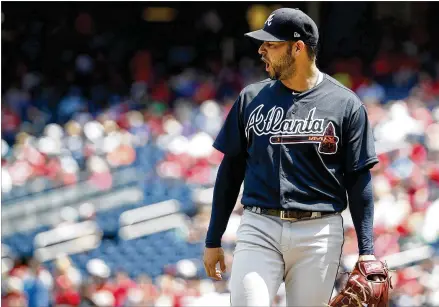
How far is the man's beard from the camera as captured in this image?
3.32 m

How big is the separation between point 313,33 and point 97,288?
4.23 m

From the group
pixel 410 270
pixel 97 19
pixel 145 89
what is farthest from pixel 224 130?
pixel 97 19

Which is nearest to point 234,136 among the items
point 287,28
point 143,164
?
point 287,28

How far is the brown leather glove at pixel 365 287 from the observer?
325 cm

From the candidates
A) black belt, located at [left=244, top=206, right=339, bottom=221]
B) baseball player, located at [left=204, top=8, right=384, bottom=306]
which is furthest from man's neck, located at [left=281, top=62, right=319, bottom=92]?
black belt, located at [left=244, top=206, right=339, bottom=221]

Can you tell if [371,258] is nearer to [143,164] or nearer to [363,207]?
[363,207]

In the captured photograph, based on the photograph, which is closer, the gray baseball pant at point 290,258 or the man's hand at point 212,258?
the gray baseball pant at point 290,258

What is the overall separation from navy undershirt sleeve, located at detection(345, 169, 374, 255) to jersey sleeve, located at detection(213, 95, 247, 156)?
1.39 ft

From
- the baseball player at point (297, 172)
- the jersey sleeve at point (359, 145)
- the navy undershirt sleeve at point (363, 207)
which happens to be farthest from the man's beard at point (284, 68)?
the navy undershirt sleeve at point (363, 207)

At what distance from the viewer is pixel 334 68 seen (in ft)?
29.8

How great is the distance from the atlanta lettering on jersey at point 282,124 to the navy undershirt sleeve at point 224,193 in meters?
0.18

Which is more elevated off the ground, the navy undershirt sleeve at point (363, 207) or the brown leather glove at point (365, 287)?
the navy undershirt sleeve at point (363, 207)

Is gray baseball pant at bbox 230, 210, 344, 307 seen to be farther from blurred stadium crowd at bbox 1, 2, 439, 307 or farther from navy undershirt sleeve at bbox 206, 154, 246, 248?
blurred stadium crowd at bbox 1, 2, 439, 307

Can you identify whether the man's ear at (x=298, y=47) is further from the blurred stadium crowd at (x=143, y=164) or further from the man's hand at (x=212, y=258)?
the blurred stadium crowd at (x=143, y=164)
